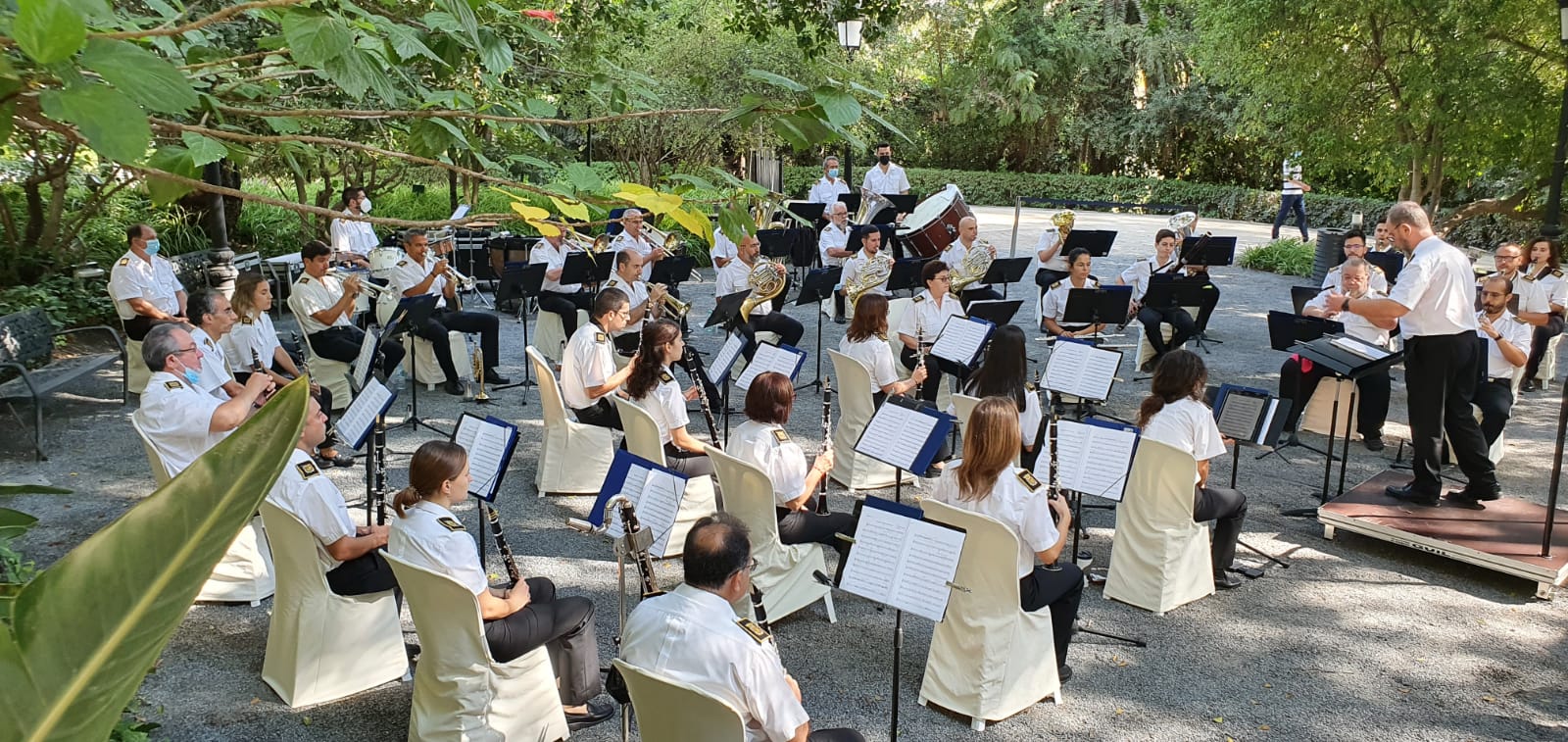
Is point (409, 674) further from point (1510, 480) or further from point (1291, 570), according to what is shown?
point (1510, 480)

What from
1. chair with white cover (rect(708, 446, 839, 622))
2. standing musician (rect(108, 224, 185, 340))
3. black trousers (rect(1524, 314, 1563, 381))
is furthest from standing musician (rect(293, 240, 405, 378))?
black trousers (rect(1524, 314, 1563, 381))

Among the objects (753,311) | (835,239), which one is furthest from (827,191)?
(753,311)

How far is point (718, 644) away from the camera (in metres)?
3.64

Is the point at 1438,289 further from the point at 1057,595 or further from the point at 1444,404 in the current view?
the point at 1057,595

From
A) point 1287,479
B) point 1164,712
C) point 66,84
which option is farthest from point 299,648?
point 1287,479

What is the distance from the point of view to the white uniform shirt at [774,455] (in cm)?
578

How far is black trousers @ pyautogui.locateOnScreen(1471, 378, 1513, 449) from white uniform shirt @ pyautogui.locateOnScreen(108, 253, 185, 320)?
421 inches

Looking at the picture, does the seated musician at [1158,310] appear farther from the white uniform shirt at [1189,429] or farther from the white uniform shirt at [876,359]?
the white uniform shirt at [1189,429]

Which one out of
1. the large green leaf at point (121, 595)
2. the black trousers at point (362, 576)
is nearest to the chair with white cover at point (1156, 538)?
the black trousers at point (362, 576)

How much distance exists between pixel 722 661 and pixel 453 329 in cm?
776

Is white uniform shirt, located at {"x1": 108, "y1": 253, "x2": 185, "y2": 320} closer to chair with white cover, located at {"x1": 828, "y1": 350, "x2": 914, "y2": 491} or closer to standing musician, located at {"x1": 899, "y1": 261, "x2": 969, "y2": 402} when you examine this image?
chair with white cover, located at {"x1": 828, "y1": 350, "x2": 914, "y2": 491}

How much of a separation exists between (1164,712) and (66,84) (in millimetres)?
4987

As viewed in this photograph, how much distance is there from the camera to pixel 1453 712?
17.0ft

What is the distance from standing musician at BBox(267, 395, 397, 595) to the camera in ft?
16.2
